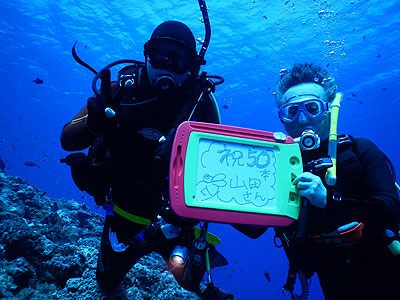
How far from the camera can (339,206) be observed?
187 cm

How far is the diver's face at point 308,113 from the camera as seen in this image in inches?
108

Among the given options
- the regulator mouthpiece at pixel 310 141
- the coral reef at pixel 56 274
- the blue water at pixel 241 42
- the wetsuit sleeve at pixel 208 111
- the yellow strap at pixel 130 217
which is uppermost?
the blue water at pixel 241 42

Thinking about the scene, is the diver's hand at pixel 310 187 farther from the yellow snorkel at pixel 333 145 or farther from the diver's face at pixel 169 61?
the diver's face at pixel 169 61

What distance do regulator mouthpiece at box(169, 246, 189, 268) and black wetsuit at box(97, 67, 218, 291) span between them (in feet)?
0.63

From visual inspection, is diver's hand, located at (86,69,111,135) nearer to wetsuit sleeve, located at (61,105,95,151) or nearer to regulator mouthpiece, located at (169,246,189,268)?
wetsuit sleeve, located at (61,105,95,151)

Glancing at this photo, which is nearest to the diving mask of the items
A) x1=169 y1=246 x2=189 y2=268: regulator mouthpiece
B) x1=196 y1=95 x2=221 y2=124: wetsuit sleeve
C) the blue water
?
x1=196 y1=95 x2=221 y2=124: wetsuit sleeve

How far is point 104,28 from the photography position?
70.9ft

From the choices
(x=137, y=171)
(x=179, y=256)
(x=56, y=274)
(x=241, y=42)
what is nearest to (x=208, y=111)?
(x=137, y=171)

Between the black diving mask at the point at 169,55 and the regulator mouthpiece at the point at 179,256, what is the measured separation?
80.2 inches

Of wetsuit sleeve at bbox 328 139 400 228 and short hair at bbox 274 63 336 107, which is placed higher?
short hair at bbox 274 63 336 107

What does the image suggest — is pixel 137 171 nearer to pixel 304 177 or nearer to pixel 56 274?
pixel 304 177

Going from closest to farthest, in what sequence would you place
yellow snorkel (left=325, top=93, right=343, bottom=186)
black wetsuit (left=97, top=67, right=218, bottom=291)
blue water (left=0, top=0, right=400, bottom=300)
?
yellow snorkel (left=325, top=93, right=343, bottom=186), black wetsuit (left=97, top=67, right=218, bottom=291), blue water (left=0, top=0, right=400, bottom=300)

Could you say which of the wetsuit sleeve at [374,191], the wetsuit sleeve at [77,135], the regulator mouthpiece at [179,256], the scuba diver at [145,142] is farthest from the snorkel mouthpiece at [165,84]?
the wetsuit sleeve at [374,191]

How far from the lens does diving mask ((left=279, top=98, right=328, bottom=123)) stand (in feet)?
8.95
